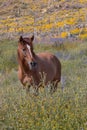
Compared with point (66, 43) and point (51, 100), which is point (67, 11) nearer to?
point (66, 43)

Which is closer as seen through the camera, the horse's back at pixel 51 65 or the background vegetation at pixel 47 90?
the background vegetation at pixel 47 90

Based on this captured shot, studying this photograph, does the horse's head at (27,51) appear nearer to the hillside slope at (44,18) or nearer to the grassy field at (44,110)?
the grassy field at (44,110)

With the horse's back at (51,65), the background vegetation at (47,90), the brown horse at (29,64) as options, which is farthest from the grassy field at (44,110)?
the horse's back at (51,65)

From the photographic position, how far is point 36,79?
339 inches

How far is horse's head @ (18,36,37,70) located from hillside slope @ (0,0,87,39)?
20.1m

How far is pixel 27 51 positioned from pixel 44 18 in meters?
35.4

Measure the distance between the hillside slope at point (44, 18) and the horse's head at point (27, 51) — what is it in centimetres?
2013

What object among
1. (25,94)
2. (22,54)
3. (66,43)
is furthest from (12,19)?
(25,94)

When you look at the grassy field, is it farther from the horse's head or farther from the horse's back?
the horse's back

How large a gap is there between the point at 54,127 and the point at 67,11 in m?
43.0

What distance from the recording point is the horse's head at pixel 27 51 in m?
8.35

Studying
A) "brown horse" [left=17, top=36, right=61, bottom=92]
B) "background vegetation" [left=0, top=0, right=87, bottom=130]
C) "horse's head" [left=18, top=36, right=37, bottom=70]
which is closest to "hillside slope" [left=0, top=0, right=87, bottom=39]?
"background vegetation" [left=0, top=0, right=87, bottom=130]

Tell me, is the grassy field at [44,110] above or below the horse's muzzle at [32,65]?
above

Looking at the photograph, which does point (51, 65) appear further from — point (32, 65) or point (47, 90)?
point (47, 90)
